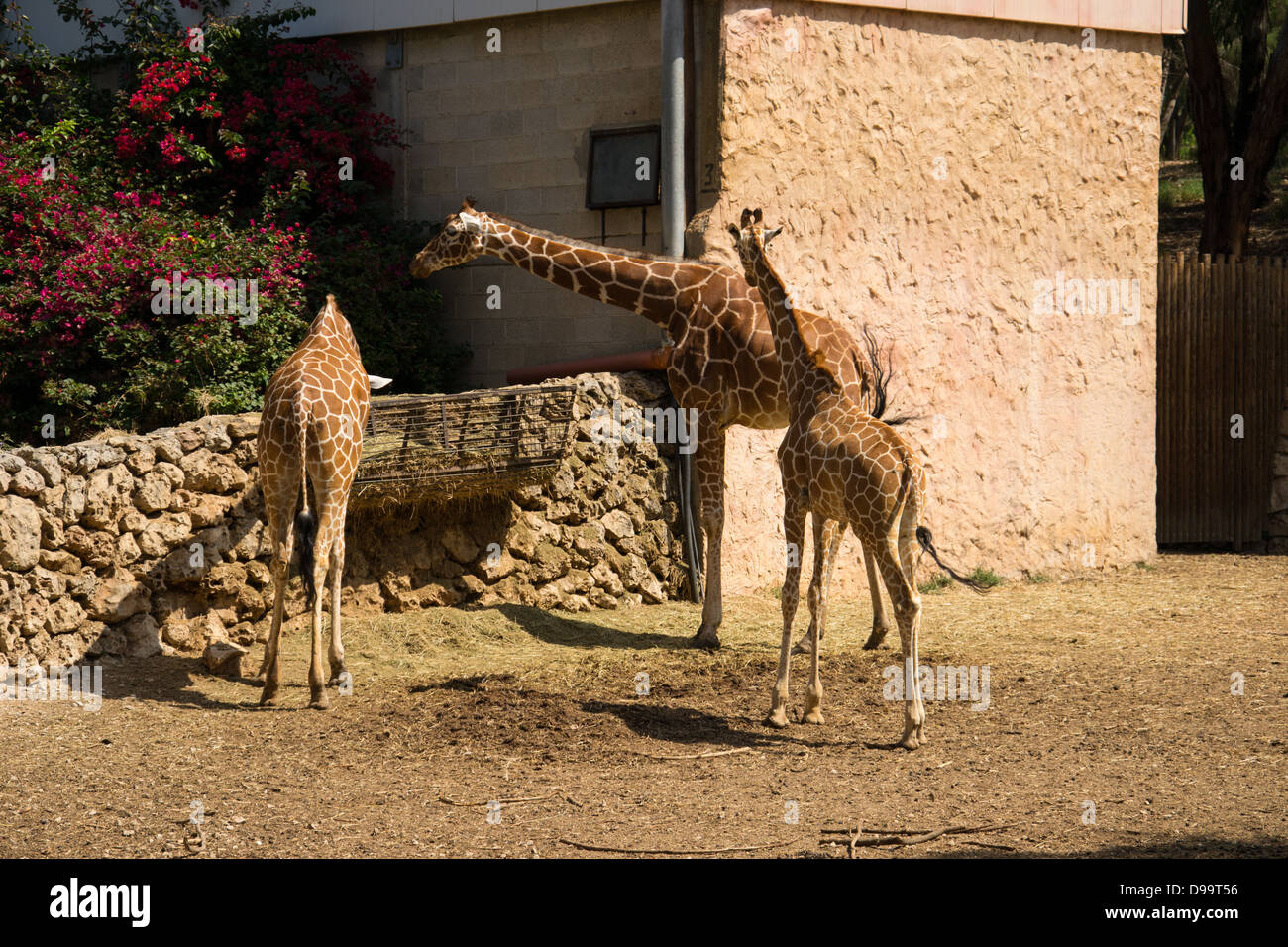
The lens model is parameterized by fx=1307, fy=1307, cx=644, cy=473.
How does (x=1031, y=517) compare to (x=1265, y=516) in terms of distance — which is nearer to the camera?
(x=1031, y=517)

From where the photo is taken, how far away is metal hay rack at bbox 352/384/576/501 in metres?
8.94

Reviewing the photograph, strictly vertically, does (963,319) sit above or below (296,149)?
below

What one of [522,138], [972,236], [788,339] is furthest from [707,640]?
[522,138]

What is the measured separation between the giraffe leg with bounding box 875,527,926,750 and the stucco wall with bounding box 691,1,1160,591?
374 cm

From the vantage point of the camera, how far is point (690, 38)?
10680mm

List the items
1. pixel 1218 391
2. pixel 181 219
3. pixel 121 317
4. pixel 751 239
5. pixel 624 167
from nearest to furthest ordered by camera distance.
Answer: pixel 751 239
pixel 121 317
pixel 624 167
pixel 181 219
pixel 1218 391

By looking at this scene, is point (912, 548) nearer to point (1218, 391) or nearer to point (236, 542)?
point (236, 542)

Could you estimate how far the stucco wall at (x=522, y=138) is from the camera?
11.3 metres

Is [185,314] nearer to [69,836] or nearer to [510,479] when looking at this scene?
[510,479]

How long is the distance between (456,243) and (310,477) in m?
2.60

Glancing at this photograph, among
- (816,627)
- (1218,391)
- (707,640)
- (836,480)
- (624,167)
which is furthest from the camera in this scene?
(1218,391)

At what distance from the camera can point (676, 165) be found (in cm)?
1061
